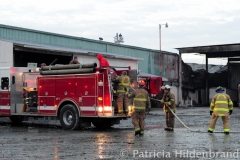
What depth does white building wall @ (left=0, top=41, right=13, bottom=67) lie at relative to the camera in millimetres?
26094

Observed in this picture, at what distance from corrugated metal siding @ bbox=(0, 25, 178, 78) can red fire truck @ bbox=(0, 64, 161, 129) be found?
48.8 ft

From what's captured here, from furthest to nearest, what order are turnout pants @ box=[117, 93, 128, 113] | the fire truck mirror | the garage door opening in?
1. the garage door opening
2. the fire truck mirror
3. turnout pants @ box=[117, 93, 128, 113]

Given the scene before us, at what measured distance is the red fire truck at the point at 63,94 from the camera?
16.1 meters

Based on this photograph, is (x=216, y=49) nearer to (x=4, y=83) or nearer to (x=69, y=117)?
(x=4, y=83)

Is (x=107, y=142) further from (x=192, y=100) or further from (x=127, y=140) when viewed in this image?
(x=192, y=100)

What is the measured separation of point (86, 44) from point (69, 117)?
24152 millimetres

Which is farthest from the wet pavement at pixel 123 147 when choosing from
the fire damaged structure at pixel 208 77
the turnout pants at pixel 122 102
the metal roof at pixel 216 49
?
the fire damaged structure at pixel 208 77

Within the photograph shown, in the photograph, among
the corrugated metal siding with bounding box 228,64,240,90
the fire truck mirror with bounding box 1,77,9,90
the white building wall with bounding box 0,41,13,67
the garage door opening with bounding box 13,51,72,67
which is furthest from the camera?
the corrugated metal siding with bounding box 228,64,240,90

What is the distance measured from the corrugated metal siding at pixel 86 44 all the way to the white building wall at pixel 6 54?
265 inches

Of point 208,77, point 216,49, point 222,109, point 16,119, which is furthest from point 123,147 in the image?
point 208,77

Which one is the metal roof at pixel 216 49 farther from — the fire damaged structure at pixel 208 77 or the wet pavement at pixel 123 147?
the wet pavement at pixel 123 147

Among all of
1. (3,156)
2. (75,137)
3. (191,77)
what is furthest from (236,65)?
(3,156)

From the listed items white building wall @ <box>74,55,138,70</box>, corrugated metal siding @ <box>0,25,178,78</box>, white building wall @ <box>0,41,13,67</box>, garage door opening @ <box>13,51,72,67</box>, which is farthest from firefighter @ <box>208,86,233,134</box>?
corrugated metal siding @ <box>0,25,178,78</box>

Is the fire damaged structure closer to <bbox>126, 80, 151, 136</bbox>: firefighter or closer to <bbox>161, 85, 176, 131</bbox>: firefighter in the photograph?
<bbox>161, 85, 176, 131</bbox>: firefighter
